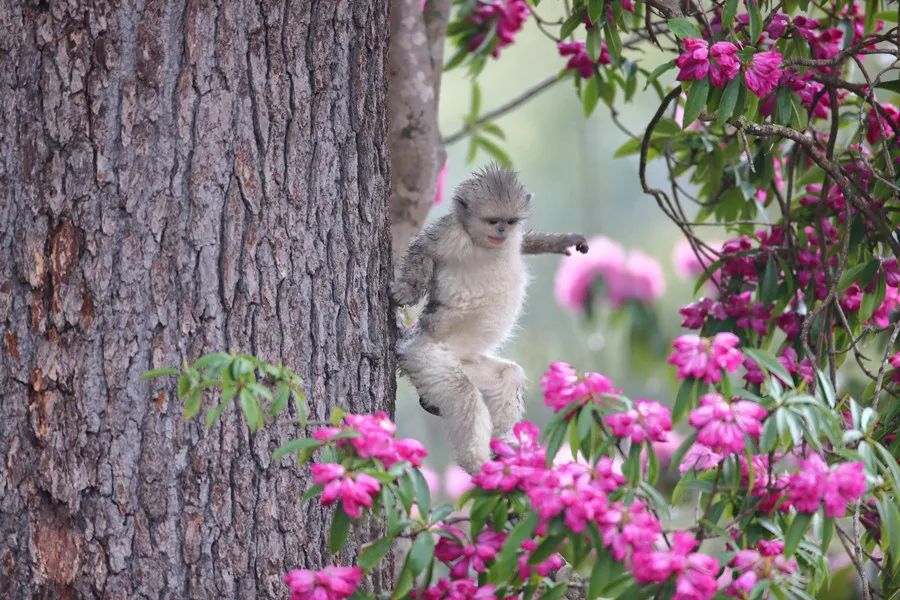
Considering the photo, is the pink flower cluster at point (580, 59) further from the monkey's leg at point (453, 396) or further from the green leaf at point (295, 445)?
the green leaf at point (295, 445)

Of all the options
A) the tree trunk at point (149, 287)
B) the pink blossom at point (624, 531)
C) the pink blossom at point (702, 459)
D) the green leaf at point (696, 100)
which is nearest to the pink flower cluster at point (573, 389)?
the pink blossom at point (624, 531)

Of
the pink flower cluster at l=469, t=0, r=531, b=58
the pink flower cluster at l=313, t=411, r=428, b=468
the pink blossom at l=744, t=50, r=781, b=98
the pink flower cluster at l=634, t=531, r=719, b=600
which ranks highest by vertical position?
the pink flower cluster at l=469, t=0, r=531, b=58

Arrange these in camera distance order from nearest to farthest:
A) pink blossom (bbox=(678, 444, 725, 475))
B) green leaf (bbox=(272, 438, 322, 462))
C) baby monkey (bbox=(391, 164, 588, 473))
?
1. green leaf (bbox=(272, 438, 322, 462))
2. pink blossom (bbox=(678, 444, 725, 475))
3. baby monkey (bbox=(391, 164, 588, 473))

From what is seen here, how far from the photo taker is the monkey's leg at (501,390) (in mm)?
2730

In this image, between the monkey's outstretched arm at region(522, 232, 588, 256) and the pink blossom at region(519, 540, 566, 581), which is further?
the monkey's outstretched arm at region(522, 232, 588, 256)

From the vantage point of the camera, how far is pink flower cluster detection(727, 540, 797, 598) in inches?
65.7

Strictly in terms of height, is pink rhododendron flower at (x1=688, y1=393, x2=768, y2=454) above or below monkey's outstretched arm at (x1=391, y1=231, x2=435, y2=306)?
below

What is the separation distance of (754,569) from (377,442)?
59cm

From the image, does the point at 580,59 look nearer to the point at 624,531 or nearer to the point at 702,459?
the point at 702,459

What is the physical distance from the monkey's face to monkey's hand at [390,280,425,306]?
24 cm

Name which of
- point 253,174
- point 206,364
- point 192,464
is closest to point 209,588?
point 192,464

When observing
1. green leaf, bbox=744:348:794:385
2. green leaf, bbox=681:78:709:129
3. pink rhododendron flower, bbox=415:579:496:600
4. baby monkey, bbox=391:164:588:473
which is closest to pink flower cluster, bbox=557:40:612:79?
baby monkey, bbox=391:164:588:473

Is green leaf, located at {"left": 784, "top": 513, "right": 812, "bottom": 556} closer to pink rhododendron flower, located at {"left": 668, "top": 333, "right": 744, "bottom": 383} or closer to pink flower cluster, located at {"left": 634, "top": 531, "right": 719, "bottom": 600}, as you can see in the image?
pink flower cluster, located at {"left": 634, "top": 531, "right": 719, "bottom": 600}

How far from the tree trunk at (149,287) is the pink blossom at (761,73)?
922 millimetres
